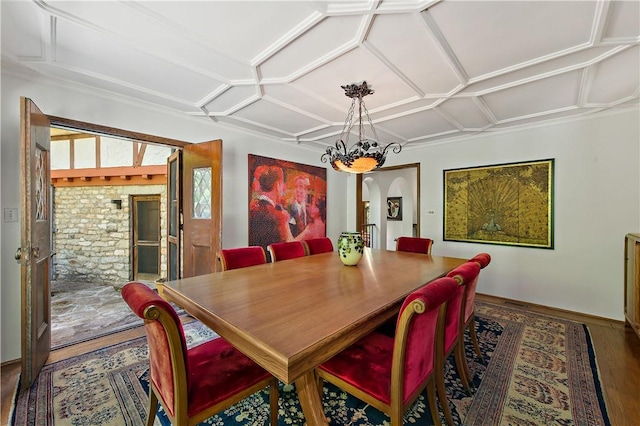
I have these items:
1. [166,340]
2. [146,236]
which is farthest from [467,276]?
[146,236]

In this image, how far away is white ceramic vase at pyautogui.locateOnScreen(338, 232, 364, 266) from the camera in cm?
221

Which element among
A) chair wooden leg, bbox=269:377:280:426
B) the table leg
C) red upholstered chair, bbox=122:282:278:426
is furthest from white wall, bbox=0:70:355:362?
the table leg

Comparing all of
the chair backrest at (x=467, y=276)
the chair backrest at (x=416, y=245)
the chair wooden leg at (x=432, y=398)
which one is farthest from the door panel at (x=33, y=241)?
the chair backrest at (x=416, y=245)

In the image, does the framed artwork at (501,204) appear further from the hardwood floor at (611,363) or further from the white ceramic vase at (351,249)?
the white ceramic vase at (351,249)

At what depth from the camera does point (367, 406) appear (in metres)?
1.64

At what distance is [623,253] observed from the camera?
9.29ft

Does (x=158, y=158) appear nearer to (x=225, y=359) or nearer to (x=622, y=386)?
(x=225, y=359)

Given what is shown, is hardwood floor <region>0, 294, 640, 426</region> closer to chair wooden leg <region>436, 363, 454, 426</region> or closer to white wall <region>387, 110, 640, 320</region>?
white wall <region>387, 110, 640, 320</region>

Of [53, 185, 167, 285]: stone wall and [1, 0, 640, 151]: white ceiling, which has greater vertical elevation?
[1, 0, 640, 151]: white ceiling

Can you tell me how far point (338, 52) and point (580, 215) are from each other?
11.3 feet

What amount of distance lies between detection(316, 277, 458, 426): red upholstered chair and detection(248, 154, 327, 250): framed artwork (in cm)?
274

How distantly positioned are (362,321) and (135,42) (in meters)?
2.29

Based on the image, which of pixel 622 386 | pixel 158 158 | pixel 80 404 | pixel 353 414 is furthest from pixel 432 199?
pixel 158 158

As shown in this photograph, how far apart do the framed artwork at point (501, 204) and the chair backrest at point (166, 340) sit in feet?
13.1
